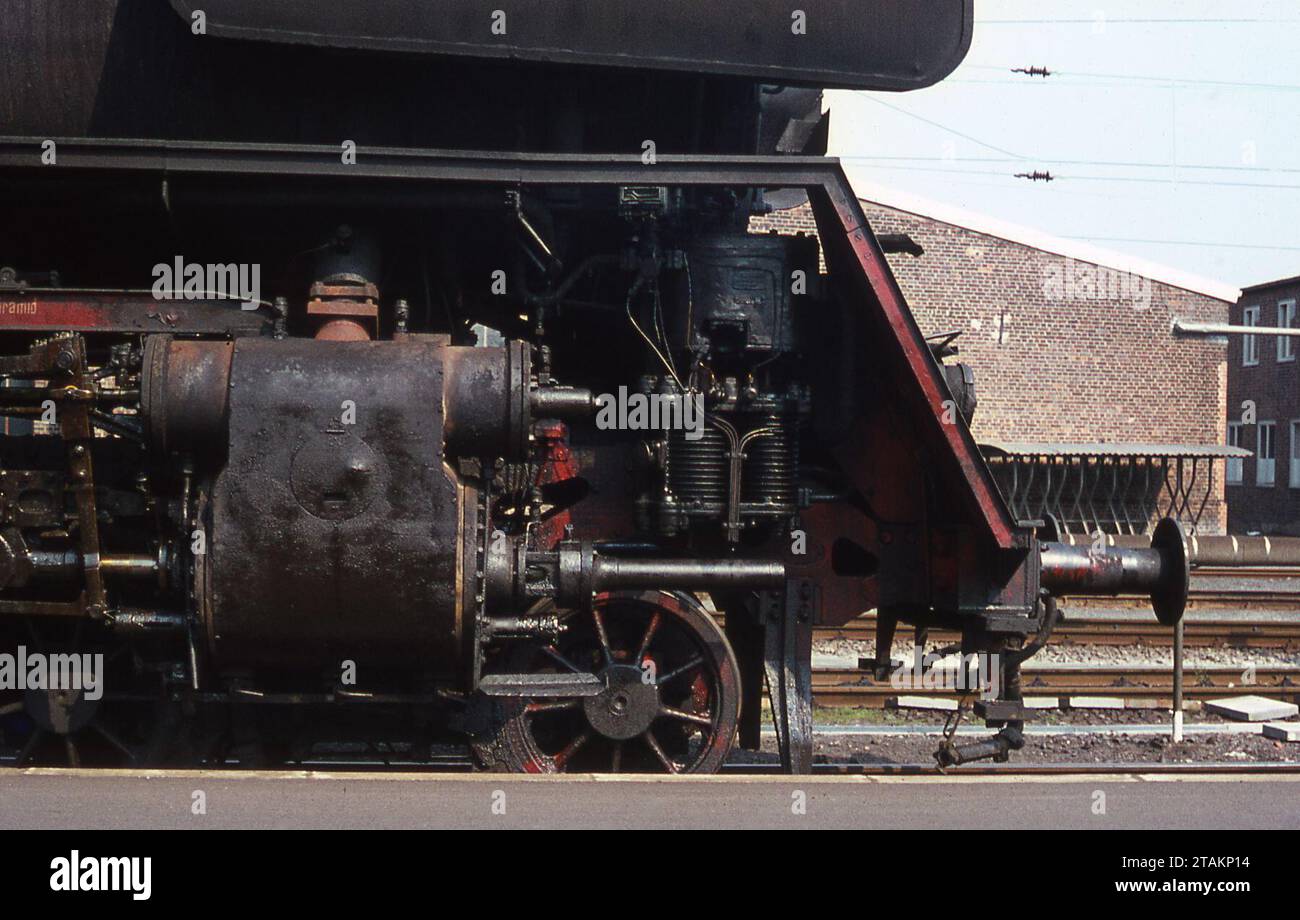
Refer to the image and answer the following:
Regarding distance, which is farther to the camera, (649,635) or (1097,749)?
(1097,749)

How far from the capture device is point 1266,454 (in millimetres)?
41969

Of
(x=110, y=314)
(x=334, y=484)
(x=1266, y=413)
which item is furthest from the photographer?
(x=1266, y=413)

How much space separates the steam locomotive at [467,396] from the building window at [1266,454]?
133ft

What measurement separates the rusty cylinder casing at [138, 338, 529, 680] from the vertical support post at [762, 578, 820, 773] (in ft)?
4.78

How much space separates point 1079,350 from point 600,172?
2558 cm

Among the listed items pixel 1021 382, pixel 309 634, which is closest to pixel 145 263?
pixel 309 634

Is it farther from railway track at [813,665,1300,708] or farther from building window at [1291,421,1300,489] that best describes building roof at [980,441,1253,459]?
railway track at [813,665,1300,708]

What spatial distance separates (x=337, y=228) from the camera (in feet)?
15.3

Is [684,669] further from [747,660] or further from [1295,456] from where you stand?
[1295,456]

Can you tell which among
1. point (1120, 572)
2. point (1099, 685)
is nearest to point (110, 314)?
point (1120, 572)

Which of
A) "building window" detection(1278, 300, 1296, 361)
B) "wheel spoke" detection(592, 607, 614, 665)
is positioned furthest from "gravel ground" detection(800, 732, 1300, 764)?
"building window" detection(1278, 300, 1296, 361)

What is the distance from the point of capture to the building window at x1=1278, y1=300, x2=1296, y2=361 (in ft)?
131
